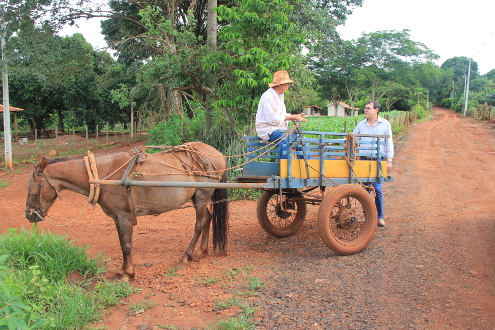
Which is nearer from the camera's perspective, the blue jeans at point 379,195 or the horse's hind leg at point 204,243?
the horse's hind leg at point 204,243

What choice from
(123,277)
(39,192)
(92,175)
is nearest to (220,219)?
(123,277)

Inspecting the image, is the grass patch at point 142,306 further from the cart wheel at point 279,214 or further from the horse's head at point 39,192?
the cart wheel at point 279,214

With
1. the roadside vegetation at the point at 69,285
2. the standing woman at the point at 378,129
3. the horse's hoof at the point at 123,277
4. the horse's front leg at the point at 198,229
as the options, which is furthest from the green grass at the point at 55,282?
the standing woman at the point at 378,129

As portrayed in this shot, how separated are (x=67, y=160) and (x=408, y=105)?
4729cm

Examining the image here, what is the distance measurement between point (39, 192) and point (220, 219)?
2426 millimetres

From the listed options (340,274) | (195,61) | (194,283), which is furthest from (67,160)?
(195,61)

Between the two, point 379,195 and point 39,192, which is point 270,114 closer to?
point 379,195

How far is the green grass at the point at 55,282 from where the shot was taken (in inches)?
145

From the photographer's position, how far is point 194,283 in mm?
Result: 4766

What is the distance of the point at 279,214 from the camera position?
6.32 metres

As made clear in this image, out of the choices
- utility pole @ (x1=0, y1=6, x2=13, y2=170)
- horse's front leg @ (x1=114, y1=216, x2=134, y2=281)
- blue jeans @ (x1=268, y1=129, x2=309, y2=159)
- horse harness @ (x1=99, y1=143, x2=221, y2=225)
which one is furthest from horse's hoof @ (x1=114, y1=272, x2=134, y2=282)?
utility pole @ (x1=0, y1=6, x2=13, y2=170)

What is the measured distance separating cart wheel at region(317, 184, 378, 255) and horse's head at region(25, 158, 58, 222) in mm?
3377

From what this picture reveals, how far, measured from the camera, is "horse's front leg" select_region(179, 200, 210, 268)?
5.39 metres

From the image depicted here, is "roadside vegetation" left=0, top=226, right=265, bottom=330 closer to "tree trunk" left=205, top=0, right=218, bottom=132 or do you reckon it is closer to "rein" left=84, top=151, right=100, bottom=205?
"rein" left=84, top=151, right=100, bottom=205
